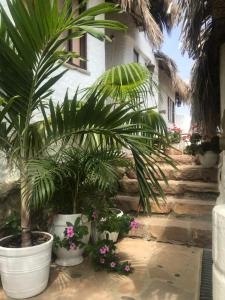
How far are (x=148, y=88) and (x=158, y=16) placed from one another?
647 centimetres

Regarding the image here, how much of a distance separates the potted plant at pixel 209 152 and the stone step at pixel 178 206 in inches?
32.2

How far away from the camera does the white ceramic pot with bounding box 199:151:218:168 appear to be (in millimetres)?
4480

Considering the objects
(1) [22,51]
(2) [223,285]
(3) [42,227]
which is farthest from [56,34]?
(3) [42,227]

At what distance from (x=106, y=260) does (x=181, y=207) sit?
1.43 metres

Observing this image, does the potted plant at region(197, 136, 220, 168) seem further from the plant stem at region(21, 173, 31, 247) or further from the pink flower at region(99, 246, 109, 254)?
the plant stem at region(21, 173, 31, 247)

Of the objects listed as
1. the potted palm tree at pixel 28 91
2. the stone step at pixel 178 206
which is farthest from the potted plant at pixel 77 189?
the stone step at pixel 178 206

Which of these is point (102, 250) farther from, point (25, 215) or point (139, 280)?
point (25, 215)

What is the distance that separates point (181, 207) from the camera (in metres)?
3.70

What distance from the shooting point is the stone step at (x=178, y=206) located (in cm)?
362

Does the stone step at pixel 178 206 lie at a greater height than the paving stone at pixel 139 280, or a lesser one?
greater

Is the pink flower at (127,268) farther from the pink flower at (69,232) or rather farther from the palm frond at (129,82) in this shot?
the palm frond at (129,82)

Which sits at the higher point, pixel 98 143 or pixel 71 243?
pixel 98 143

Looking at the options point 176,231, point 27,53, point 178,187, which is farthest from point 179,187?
point 27,53

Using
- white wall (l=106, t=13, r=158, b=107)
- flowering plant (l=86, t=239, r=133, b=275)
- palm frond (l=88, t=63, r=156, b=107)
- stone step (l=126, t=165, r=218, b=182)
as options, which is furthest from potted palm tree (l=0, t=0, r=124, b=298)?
white wall (l=106, t=13, r=158, b=107)
